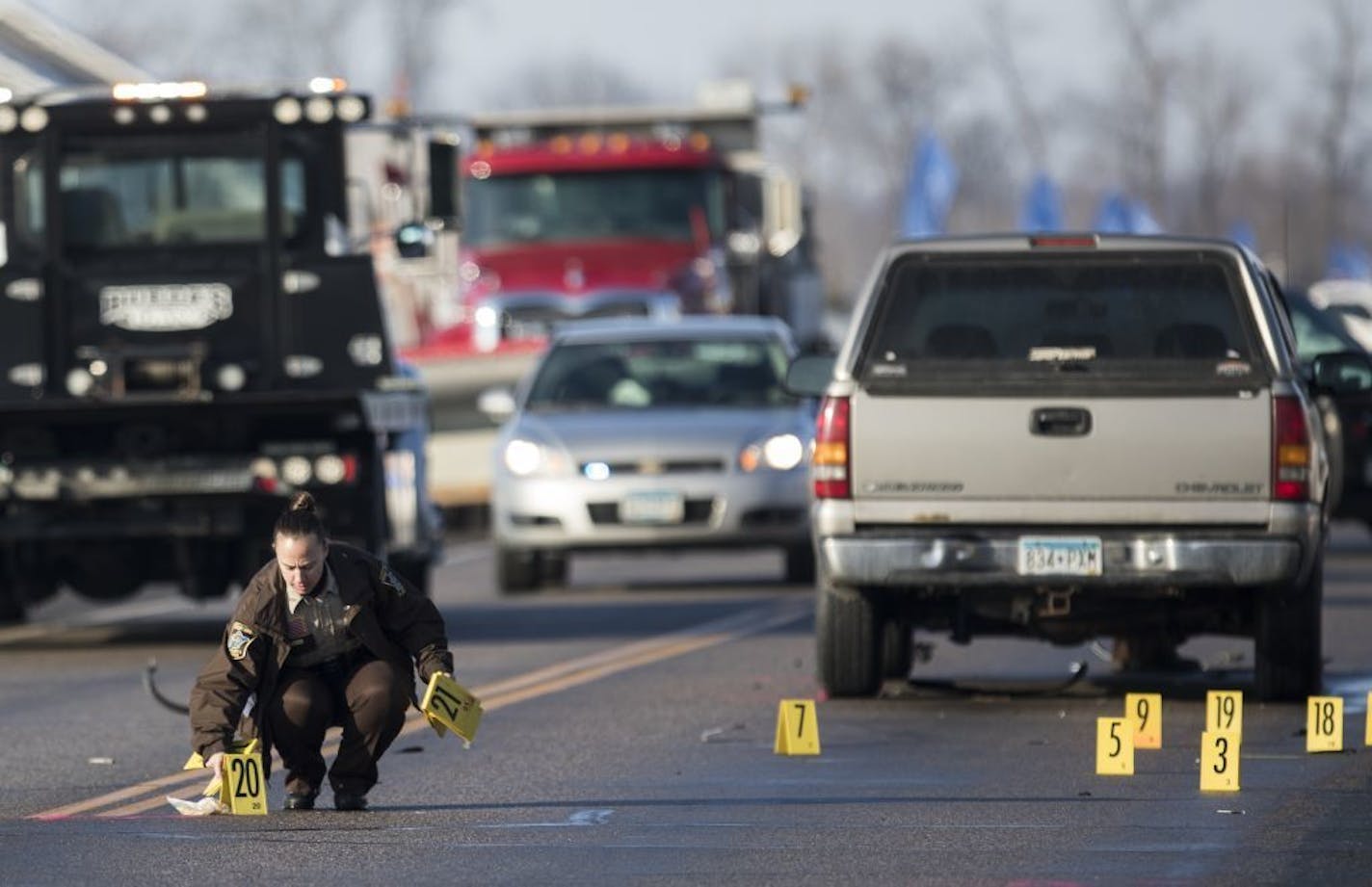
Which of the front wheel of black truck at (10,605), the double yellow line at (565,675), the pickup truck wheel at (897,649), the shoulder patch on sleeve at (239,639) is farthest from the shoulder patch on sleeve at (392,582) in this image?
the front wheel of black truck at (10,605)

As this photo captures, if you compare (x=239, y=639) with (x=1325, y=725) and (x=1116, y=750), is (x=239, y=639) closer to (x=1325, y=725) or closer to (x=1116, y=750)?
(x=1116, y=750)

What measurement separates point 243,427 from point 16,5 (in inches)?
103

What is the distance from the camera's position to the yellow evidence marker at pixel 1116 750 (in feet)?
37.6

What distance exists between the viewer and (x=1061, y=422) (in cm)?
1339

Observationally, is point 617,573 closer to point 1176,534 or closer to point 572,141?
point 572,141

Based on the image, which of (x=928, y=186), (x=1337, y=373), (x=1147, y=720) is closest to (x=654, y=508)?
(x=1337, y=373)

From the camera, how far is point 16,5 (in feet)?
53.9

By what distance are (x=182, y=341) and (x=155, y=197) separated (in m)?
0.92

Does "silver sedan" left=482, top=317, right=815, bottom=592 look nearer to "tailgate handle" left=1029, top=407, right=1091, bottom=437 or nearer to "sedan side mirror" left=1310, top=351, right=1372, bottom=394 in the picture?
"sedan side mirror" left=1310, top=351, right=1372, bottom=394

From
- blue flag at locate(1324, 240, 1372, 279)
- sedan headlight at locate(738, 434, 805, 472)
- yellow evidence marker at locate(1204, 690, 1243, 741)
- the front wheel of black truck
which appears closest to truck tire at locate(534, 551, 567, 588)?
sedan headlight at locate(738, 434, 805, 472)

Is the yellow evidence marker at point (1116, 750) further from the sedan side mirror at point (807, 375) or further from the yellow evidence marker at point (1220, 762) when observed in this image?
the sedan side mirror at point (807, 375)

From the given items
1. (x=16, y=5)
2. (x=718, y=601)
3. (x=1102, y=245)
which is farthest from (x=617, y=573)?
(x=1102, y=245)

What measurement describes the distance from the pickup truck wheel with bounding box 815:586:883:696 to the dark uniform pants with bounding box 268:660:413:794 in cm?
350

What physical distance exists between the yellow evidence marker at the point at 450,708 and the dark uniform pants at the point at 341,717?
0.42 m
